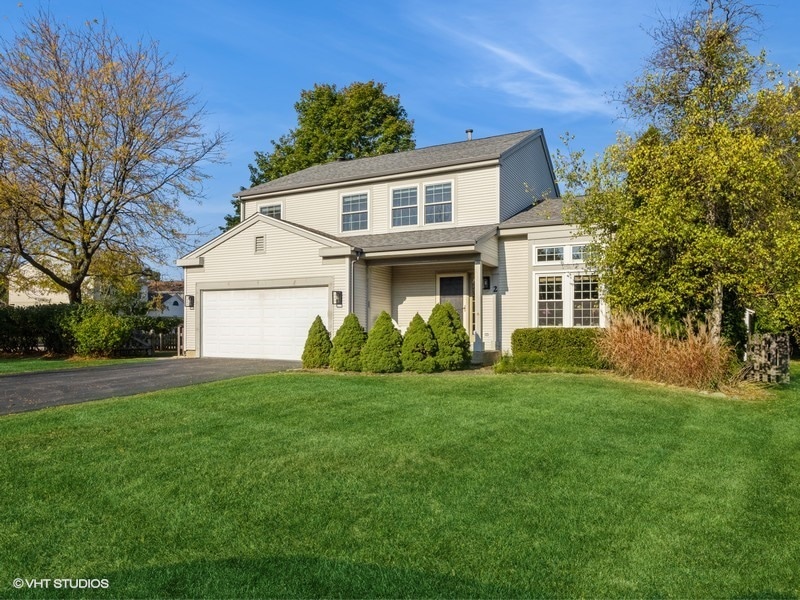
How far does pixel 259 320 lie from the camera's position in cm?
1645

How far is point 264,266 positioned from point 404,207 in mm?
4621

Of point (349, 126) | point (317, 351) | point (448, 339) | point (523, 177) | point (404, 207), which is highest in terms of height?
point (349, 126)

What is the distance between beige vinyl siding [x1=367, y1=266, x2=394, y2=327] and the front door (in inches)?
63.3

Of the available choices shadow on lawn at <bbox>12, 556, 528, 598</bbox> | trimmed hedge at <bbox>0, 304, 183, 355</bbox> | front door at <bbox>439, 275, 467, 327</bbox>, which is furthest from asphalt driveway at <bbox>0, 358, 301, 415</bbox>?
shadow on lawn at <bbox>12, 556, 528, 598</bbox>

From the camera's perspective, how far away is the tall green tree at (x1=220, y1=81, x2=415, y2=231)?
31609 millimetres

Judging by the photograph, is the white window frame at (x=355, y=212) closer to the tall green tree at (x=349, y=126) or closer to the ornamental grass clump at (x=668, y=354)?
the ornamental grass clump at (x=668, y=354)

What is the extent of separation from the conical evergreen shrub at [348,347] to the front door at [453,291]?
427cm

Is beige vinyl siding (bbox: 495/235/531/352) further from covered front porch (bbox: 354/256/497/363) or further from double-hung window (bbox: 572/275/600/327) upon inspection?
double-hung window (bbox: 572/275/600/327)

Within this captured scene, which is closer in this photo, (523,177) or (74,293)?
(523,177)

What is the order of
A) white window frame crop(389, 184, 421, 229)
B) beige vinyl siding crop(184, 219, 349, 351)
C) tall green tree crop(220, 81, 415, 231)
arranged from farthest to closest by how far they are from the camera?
tall green tree crop(220, 81, 415, 231) → white window frame crop(389, 184, 421, 229) → beige vinyl siding crop(184, 219, 349, 351)

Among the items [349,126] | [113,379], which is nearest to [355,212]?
[113,379]

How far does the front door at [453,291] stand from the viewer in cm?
1645

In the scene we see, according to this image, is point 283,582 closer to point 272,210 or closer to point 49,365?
point 49,365

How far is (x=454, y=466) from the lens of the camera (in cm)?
523
